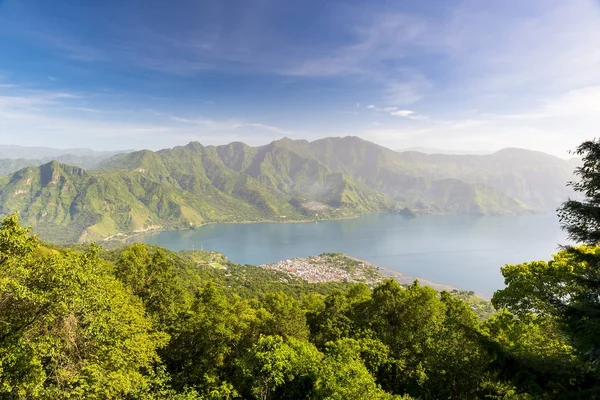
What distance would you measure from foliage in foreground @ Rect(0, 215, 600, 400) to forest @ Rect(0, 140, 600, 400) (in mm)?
58

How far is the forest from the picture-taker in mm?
7621

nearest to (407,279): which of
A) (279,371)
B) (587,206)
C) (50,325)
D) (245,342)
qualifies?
(245,342)

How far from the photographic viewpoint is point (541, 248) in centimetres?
18975

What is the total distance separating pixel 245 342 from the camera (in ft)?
65.8

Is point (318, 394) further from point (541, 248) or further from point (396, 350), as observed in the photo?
point (541, 248)

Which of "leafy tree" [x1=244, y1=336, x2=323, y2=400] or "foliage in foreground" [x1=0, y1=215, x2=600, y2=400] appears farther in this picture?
"leafy tree" [x1=244, y1=336, x2=323, y2=400]

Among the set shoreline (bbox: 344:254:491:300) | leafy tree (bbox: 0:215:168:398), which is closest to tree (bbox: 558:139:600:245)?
leafy tree (bbox: 0:215:168:398)

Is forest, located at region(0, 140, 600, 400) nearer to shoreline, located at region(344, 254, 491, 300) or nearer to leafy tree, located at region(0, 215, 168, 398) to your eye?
leafy tree, located at region(0, 215, 168, 398)

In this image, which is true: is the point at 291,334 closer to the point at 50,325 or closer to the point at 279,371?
the point at 279,371

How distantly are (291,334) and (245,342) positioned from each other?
3147 mm

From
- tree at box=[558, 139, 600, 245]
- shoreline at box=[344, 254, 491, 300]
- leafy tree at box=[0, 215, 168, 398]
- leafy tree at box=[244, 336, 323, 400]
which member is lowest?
shoreline at box=[344, 254, 491, 300]

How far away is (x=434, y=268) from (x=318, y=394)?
528 feet

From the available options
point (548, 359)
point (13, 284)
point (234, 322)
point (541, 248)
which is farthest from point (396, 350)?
point (541, 248)

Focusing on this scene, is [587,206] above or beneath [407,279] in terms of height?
above
